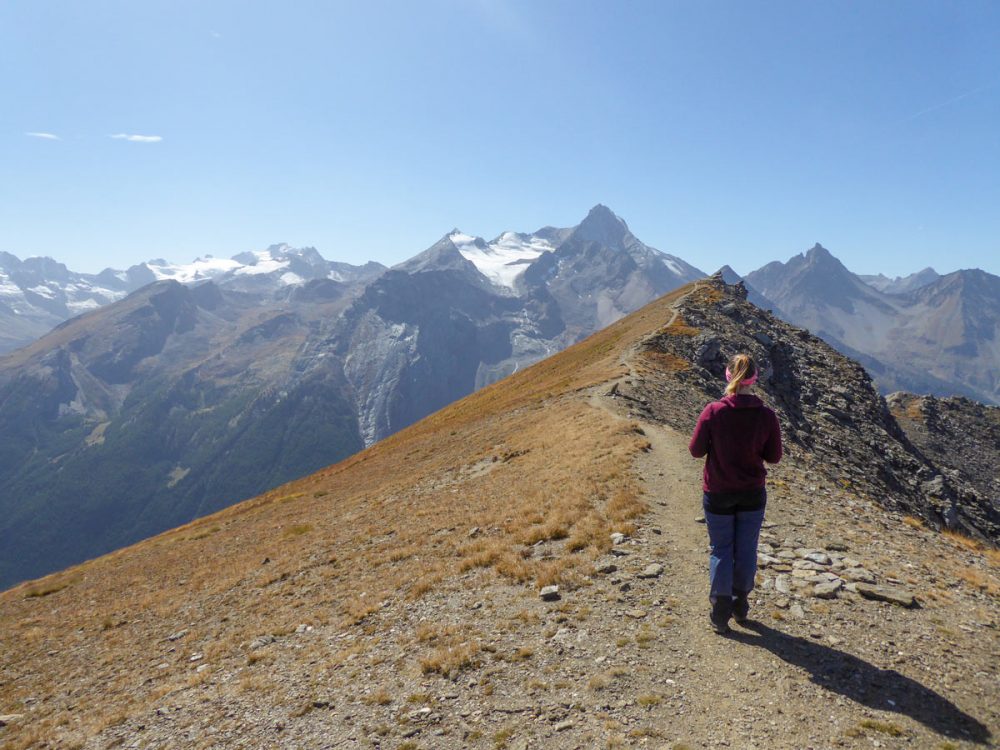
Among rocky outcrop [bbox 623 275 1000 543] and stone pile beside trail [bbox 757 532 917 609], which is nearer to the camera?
stone pile beside trail [bbox 757 532 917 609]

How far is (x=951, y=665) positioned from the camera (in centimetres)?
994

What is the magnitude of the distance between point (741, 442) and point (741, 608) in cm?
362

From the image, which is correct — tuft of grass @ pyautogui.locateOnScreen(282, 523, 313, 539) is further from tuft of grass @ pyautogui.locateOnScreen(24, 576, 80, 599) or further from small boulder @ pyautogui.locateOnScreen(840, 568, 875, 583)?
small boulder @ pyautogui.locateOnScreen(840, 568, 875, 583)

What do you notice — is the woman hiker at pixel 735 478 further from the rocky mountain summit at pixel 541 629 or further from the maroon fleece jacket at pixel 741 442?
the rocky mountain summit at pixel 541 629

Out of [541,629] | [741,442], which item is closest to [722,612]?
[741,442]

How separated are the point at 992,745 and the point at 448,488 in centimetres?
2407

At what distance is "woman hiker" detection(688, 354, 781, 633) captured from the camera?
10.6 m

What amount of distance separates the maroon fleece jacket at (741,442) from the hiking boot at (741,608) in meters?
2.42

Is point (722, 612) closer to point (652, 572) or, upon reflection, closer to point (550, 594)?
point (652, 572)

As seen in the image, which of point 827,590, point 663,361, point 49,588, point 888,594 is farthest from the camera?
point 663,361

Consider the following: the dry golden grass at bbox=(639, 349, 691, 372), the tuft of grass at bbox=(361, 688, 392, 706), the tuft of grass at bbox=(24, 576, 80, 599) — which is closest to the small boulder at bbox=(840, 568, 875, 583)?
the tuft of grass at bbox=(361, 688, 392, 706)

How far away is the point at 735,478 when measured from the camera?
1061 cm

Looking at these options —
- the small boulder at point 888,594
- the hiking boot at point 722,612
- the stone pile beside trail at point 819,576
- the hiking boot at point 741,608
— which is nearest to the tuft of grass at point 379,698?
the hiking boot at point 722,612

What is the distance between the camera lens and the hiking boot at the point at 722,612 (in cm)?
1105
